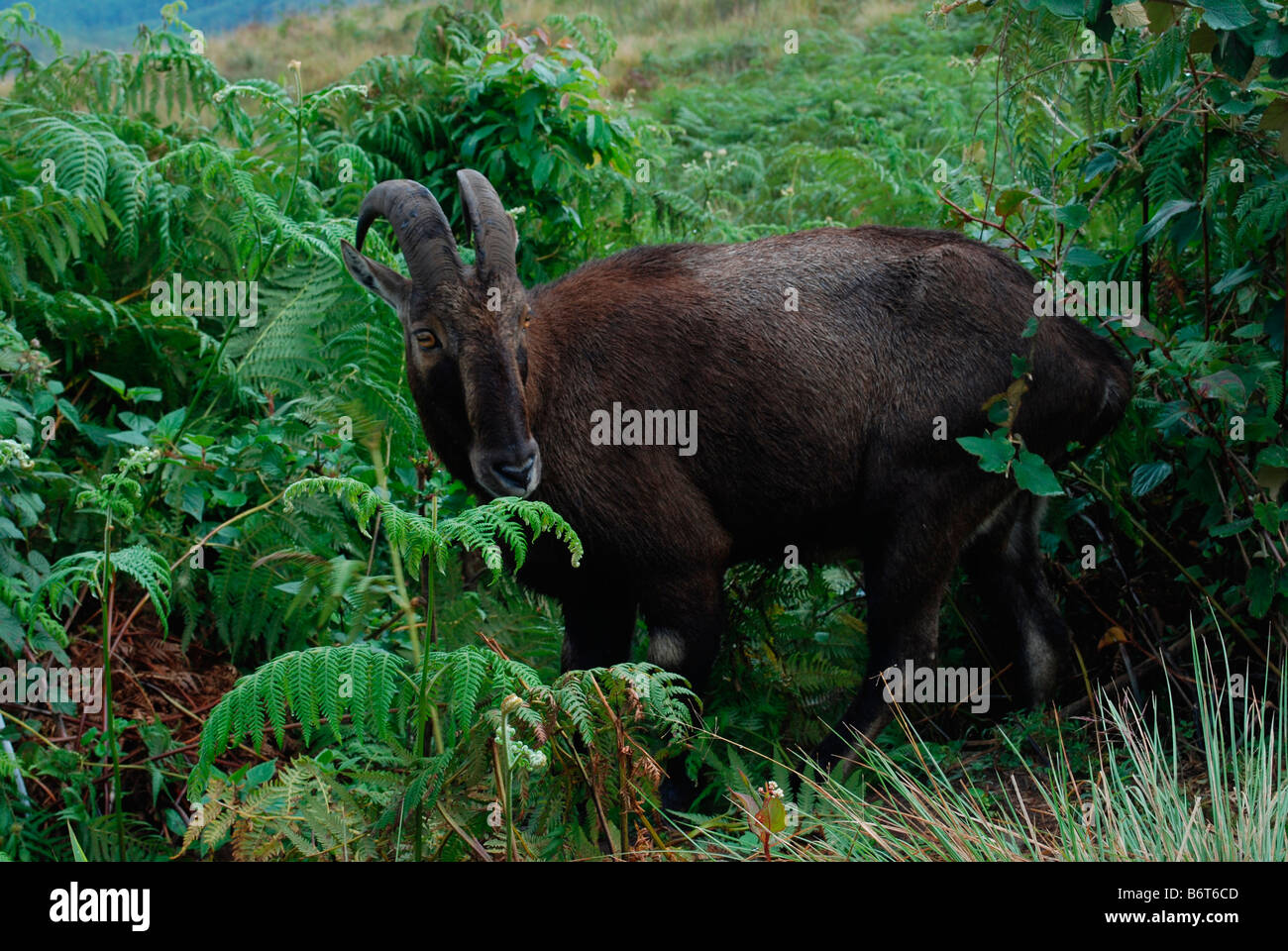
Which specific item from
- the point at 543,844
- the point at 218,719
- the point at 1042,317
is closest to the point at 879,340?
the point at 1042,317

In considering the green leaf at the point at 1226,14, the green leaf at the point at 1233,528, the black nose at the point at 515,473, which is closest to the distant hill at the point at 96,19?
the black nose at the point at 515,473

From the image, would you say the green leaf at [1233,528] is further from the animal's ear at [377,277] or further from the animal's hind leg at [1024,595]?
the animal's ear at [377,277]

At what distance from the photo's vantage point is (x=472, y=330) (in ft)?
14.7

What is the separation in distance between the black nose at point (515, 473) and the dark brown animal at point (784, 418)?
0.29 meters

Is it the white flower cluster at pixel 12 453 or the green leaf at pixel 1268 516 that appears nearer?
the white flower cluster at pixel 12 453

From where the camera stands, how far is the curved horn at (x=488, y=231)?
4.51 m

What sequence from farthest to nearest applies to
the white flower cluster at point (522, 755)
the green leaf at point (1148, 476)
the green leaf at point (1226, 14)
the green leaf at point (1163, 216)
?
the green leaf at point (1148, 476) → the green leaf at point (1163, 216) → the green leaf at point (1226, 14) → the white flower cluster at point (522, 755)

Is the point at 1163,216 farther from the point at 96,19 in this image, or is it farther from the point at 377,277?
the point at 96,19

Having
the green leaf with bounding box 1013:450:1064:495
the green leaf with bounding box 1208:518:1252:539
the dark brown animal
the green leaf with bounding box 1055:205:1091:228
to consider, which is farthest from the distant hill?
the green leaf with bounding box 1208:518:1252:539

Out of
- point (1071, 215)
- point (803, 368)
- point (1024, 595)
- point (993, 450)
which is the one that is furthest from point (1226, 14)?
point (1024, 595)

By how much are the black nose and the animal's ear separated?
0.82 meters

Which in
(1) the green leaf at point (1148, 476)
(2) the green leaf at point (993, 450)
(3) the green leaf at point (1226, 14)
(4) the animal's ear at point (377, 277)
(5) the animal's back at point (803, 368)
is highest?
(3) the green leaf at point (1226, 14)

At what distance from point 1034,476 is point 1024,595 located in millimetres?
963

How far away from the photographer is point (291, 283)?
5.58m
